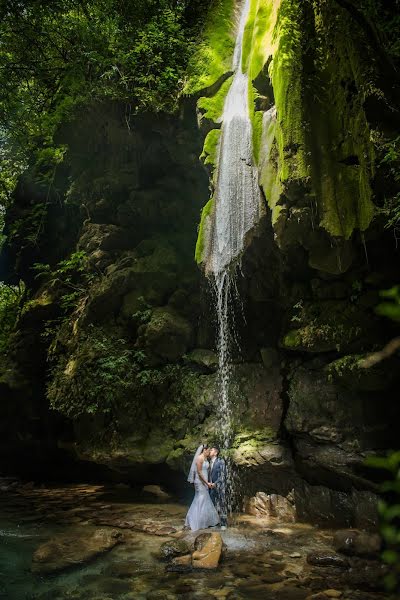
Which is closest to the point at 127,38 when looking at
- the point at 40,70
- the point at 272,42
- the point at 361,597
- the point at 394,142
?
the point at 40,70

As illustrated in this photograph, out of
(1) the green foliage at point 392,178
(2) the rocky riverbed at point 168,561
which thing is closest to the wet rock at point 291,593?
(2) the rocky riverbed at point 168,561

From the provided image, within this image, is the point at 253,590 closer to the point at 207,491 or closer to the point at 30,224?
the point at 207,491

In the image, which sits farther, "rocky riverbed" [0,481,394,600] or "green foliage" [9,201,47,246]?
"green foliage" [9,201,47,246]

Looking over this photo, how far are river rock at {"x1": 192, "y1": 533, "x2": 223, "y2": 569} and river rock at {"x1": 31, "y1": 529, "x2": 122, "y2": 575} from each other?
5.29 ft

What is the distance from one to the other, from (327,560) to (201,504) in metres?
2.54

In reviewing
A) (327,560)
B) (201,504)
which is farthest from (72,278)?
(327,560)

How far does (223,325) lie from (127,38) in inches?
314

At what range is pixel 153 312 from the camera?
10852mm

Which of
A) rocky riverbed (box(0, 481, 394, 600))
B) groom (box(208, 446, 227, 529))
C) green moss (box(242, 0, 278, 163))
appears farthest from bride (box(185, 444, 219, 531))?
green moss (box(242, 0, 278, 163))

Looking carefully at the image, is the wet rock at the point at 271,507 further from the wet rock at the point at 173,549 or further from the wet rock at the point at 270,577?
the wet rock at the point at 270,577

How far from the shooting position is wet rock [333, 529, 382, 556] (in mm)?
5711

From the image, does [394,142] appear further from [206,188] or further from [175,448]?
[175,448]

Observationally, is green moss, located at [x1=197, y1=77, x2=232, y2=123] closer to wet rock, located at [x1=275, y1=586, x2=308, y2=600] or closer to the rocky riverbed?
the rocky riverbed

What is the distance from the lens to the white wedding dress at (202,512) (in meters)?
7.48
